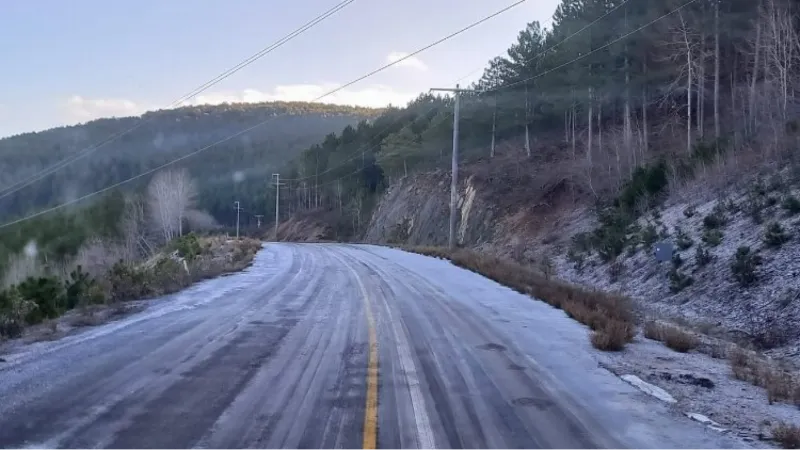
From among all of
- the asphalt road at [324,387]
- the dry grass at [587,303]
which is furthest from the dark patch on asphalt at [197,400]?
the dry grass at [587,303]

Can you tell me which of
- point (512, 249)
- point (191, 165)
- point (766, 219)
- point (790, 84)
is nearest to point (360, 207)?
point (191, 165)

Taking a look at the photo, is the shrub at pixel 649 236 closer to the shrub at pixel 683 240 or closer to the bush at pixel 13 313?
the shrub at pixel 683 240

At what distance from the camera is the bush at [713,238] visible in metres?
21.5

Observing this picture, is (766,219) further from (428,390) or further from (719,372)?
(428,390)

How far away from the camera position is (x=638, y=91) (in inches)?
1794

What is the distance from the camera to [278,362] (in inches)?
415

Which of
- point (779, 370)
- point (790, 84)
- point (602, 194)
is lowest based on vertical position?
point (779, 370)

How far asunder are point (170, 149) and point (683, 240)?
6447cm

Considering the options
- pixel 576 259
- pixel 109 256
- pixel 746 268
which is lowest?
pixel 109 256

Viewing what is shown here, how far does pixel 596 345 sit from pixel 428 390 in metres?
4.53

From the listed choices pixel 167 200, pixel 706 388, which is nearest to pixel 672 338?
pixel 706 388

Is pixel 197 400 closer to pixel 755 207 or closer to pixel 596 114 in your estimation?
pixel 755 207

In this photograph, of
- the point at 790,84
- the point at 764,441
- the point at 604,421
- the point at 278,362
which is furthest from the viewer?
the point at 790,84

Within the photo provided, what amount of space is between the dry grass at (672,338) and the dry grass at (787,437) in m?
5.59
